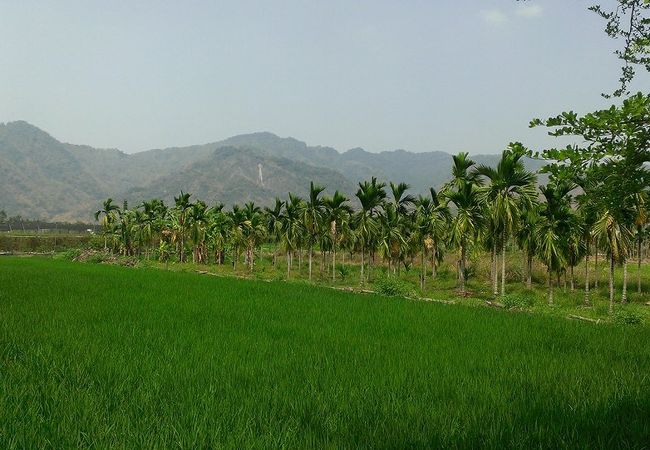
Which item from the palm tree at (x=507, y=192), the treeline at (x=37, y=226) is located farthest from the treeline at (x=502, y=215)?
the treeline at (x=37, y=226)

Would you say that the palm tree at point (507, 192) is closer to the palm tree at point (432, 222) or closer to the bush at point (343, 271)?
the palm tree at point (432, 222)

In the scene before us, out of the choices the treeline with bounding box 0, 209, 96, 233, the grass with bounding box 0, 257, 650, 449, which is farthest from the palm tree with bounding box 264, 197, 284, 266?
the treeline with bounding box 0, 209, 96, 233

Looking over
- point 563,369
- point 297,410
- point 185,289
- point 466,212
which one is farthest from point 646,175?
point 466,212

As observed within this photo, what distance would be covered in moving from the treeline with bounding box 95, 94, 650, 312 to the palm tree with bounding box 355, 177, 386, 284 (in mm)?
89

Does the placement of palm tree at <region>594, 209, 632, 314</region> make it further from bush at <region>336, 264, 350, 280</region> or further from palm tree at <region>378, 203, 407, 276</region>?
bush at <region>336, 264, 350, 280</region>

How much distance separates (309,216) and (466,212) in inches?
644

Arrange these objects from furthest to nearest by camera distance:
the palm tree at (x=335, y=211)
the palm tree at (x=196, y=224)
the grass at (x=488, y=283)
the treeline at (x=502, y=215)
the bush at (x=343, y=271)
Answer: the bush at (x=343, y=271), the palm tree at (x=196, y=224), the palm tree at (x=335, y=211), the grass at (x=488, y=283), the treeline at (x=502, y=215)

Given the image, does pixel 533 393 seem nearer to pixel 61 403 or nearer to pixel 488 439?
pixel 488 439

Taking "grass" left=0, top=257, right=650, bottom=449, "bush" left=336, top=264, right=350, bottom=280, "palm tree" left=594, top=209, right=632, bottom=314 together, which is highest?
"palm tree" left=594, top=209, right=632, bottom=314

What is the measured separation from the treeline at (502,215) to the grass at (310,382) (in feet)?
7.46

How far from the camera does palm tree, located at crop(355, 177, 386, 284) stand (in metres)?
35.4

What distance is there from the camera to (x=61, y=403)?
520 cm

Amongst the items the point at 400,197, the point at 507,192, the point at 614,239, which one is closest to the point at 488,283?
the point at 400,197

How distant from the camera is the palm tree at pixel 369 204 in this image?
35438 millimetres
